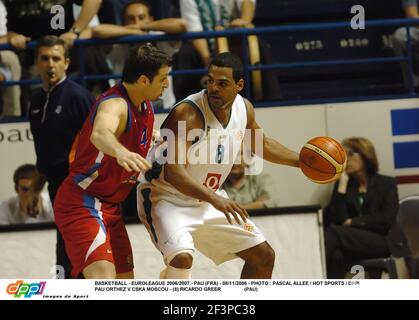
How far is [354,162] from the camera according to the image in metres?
5.63

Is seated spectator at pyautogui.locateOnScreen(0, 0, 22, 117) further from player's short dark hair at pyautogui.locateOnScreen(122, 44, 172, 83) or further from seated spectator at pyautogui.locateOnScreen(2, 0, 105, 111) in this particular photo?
player's short dark hair at pyautogui.locateOnScreen(122, 44, 172, 83)

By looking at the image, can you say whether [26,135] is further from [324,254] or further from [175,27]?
[324,254]

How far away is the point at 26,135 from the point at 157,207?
3.62 feet

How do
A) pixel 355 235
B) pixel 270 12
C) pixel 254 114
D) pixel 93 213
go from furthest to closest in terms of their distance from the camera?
pixel 270 12, pixel 355 235, pixel 254 114, pixel 93 213

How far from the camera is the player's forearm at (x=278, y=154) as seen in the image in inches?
201

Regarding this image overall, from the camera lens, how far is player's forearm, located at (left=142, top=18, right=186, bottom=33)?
5.65m

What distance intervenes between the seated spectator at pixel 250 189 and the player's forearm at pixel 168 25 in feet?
2.78

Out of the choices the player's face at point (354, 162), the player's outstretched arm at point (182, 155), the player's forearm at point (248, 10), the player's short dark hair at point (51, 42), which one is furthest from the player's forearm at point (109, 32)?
the player's face at point (354, 162)

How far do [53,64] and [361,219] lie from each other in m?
1.88

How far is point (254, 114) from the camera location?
17.1 feet

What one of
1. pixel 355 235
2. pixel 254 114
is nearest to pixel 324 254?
pixel 355 235

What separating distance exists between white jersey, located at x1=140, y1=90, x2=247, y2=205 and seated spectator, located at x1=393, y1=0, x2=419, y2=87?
1.25m

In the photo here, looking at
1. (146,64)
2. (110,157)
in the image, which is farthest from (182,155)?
(146,64)

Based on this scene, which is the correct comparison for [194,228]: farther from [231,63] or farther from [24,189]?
[24,189]
